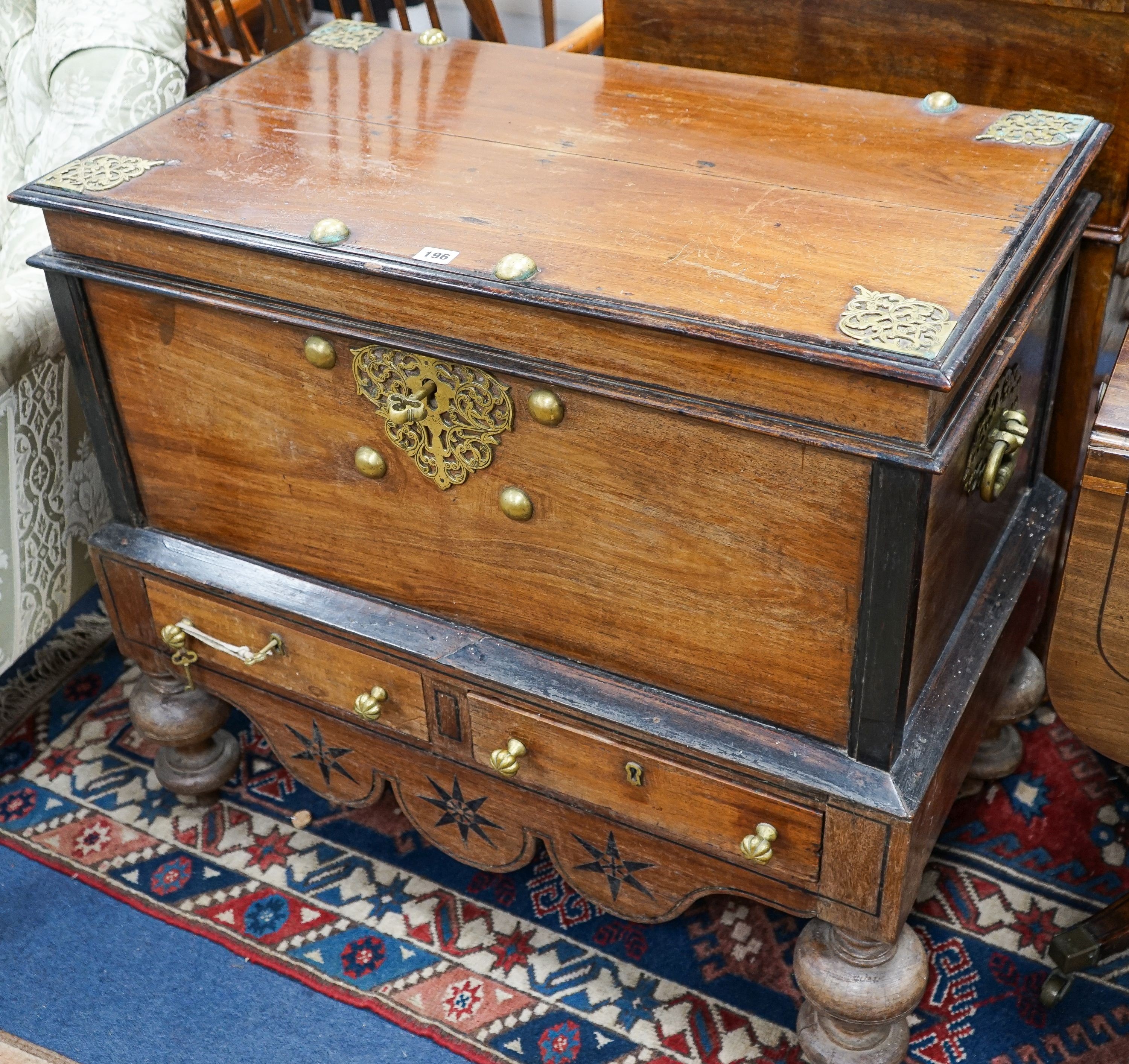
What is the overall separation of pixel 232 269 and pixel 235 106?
33cm

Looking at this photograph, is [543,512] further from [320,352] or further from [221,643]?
[221,643]

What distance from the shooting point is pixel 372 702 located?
1.47m

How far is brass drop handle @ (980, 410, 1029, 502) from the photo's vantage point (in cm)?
122

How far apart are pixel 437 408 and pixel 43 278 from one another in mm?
685

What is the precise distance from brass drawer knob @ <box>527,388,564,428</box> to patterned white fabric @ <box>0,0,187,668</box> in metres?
0.77

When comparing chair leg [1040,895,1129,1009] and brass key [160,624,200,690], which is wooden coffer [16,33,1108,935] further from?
chair leg [1040,895,1129,1009]

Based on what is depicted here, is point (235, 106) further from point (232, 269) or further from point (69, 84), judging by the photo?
point (69, 84)

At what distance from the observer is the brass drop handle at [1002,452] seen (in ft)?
3.99

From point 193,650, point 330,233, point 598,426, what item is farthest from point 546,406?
point 193,650

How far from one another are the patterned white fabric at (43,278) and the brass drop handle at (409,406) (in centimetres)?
61

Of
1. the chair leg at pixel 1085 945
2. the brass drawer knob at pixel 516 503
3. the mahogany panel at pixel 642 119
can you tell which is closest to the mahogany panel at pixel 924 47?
the mahogany panel at pixel 642 119

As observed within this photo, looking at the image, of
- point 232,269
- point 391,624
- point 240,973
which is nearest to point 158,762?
point 240,973

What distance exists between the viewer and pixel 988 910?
5.43 ft

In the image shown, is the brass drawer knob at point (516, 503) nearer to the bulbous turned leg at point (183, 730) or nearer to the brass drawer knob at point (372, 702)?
the brass drawer knob at point (372, 702)
